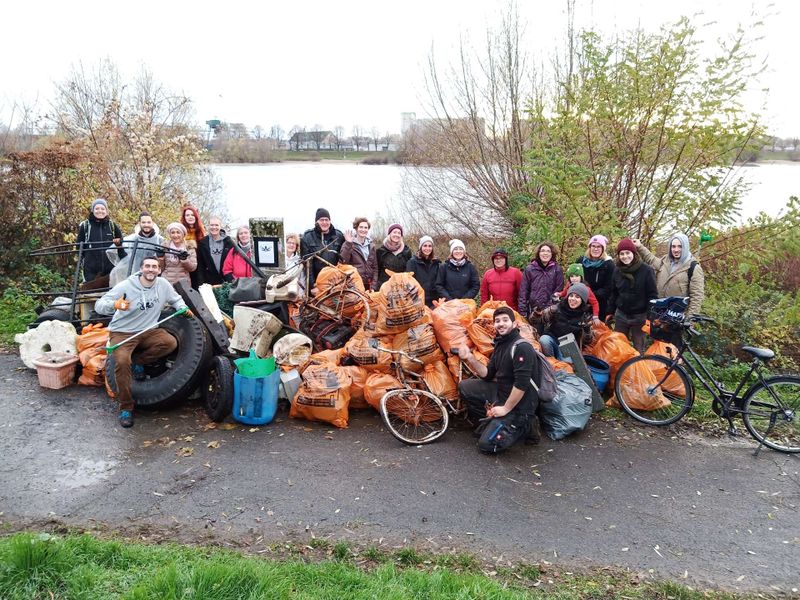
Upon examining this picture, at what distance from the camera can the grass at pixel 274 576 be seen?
2.97m

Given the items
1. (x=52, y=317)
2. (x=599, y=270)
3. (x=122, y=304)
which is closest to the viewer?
(x=122, y=304)

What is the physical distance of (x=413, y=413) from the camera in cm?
528

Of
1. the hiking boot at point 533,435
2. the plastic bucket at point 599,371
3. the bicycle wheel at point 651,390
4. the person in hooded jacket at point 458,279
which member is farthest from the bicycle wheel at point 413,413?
the bicycle wheel at point 651,390

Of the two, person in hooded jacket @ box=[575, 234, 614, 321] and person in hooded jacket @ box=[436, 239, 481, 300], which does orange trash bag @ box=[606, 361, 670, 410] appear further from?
person in hooded jacket @ box=[436, 239, 481, 300]

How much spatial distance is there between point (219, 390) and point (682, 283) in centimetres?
506

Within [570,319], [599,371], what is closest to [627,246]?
[570,319]

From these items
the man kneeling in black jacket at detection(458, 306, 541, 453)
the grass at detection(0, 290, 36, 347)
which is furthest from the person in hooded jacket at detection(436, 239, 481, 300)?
the grass at detection(0, 290, 36, 347)

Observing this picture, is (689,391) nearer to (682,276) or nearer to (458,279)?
(682,276)

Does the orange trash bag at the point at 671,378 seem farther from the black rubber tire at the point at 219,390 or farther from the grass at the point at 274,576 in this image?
the black rubber tire at the point at 219,390

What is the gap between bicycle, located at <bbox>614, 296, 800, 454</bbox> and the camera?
5.02m

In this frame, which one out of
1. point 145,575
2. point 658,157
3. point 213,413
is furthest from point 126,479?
point 658,157

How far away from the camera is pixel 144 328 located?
553 centimetres

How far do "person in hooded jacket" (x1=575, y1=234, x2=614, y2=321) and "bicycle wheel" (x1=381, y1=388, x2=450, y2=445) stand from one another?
92.9 inches

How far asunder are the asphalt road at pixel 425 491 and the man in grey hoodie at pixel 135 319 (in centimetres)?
46
